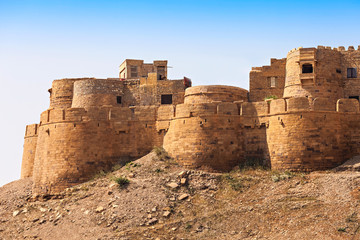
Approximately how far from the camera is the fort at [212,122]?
89.1 ft

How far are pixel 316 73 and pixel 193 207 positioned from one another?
1272 cm

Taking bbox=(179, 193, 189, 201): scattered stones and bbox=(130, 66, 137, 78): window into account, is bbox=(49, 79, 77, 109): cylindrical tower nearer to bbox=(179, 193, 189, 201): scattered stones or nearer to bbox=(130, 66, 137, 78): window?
bbox=(130, 66, 137, 78): window

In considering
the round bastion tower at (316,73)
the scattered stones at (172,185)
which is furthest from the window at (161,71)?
the scattered stones at (172,185)

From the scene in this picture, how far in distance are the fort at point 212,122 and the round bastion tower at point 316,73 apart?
6cm

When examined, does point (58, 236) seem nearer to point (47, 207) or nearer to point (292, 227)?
point (47, 207)

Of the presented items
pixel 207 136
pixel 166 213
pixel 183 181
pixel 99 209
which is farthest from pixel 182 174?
pixel 99 209

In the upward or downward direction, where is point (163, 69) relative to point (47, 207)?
upward

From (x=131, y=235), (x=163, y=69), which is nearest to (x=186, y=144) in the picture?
(x=131, y=235)

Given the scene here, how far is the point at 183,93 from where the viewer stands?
117 ft

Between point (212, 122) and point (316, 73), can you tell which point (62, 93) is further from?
point (316, 73)

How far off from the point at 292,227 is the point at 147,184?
25.3 ft

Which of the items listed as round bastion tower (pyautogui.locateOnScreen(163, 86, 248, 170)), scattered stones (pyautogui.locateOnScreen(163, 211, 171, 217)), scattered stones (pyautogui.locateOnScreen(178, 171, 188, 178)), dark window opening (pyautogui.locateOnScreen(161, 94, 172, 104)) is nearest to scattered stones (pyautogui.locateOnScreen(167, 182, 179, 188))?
scattered stones (pyautogui.locateOnScreen(178, 171, 188, 178))

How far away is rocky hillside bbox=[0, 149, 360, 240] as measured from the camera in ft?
73.6

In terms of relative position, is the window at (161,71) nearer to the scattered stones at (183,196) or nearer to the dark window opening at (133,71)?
the dark window opening at (133,71)
